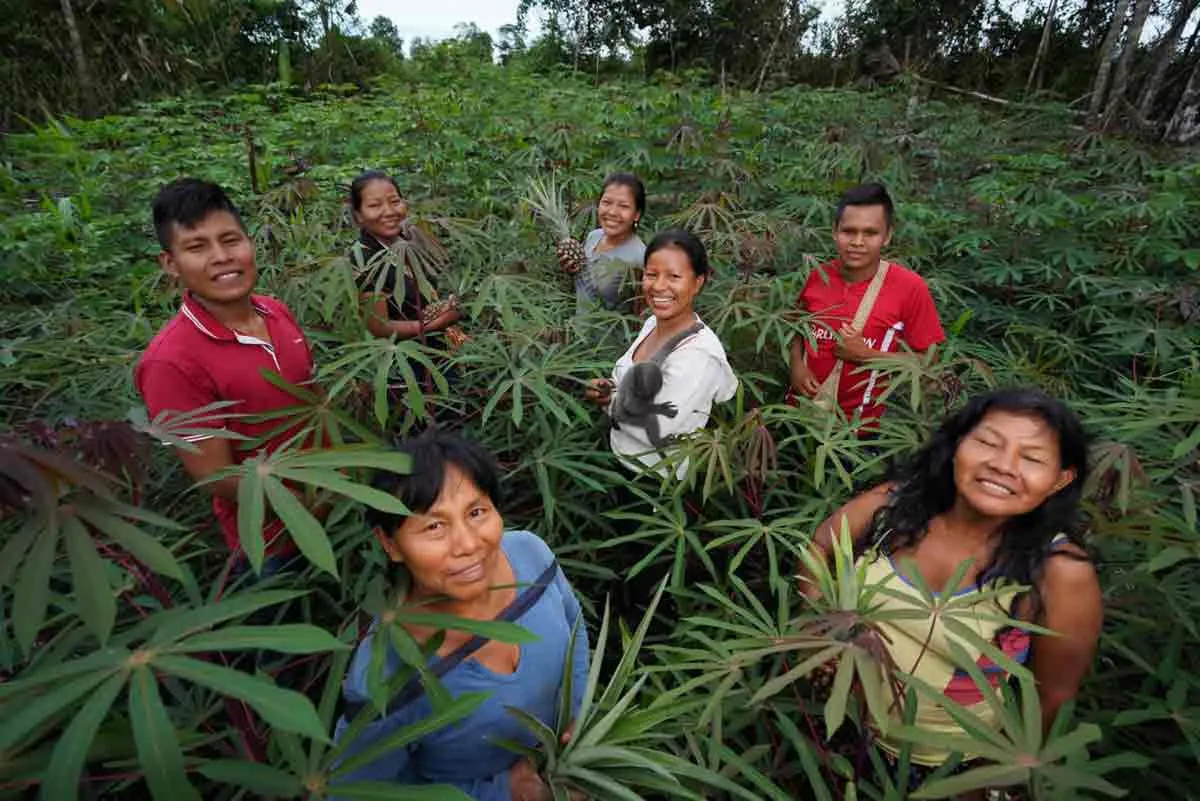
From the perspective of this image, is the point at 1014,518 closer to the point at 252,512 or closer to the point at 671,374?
the point at 671,374

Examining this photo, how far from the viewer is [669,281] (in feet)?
5.20

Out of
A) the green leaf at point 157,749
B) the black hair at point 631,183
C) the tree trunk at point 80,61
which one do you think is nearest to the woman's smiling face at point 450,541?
the green leaf at point 157,749

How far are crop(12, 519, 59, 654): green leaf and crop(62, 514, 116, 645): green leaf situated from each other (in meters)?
0.02

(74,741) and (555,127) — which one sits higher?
(555,127)

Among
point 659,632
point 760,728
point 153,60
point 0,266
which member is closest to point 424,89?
point 153,60

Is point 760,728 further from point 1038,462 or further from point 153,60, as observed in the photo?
point 153,60

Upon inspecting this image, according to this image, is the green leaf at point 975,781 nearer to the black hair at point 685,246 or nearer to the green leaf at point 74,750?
the green leaf at point 74,750

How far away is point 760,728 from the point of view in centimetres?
Result: 121

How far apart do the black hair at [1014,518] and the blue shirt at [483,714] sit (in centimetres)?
65

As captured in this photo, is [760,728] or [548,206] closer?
[760,728]

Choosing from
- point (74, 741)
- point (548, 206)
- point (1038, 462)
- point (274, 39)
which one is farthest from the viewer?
point (274, 39)

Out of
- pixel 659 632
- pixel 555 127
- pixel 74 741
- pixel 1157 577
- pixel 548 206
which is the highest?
pixel 555 127

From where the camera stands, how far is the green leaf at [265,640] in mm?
615

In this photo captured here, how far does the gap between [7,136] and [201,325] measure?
5933 millimetres
